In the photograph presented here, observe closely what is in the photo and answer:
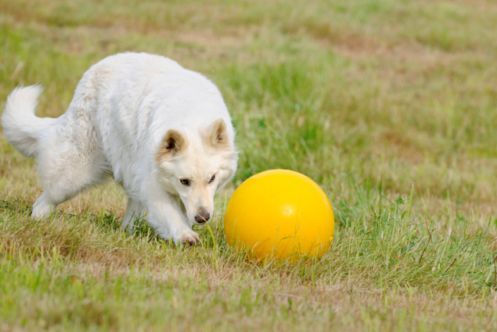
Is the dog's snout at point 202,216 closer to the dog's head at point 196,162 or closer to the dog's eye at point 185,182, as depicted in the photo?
the dog's head at point 196,162

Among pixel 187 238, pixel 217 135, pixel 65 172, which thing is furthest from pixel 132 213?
pixel 217 135

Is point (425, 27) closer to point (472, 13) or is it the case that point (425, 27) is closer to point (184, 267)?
point (472, 13)

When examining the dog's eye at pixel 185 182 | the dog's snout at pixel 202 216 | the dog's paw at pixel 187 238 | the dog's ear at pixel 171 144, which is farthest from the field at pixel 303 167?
the dog's ear at pixel 171 144

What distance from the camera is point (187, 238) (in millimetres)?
5980

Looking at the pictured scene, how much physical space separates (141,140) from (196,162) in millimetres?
663

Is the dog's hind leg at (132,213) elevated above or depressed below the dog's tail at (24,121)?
below

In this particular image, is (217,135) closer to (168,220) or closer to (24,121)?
(168,220)

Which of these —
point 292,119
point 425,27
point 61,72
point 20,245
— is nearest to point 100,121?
point 20,245

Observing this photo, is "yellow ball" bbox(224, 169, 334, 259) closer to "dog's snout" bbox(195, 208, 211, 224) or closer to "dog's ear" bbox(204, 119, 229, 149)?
"dog's snout" bbox(195, 208, 211, 224)

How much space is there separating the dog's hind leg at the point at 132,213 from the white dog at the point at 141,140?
0.04 ft

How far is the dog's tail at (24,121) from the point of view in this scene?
7328 mm

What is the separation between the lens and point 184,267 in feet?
18.2

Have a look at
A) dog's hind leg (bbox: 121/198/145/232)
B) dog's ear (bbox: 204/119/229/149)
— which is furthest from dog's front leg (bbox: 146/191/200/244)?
dog's ear (bbox: 204/119/229/149)

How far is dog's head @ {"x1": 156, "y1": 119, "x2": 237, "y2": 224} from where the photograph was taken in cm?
576
